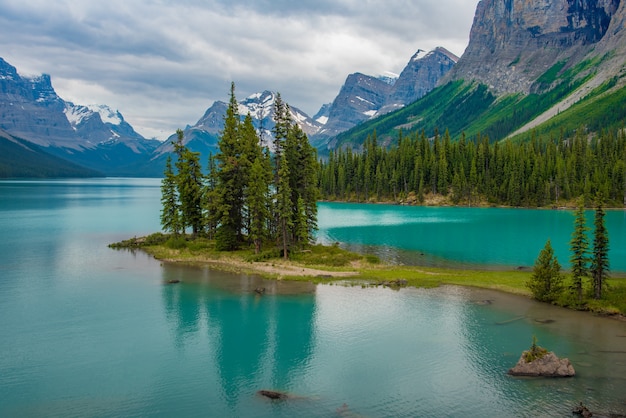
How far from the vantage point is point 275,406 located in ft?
88.5

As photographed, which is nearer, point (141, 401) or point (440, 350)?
point (141, 401)

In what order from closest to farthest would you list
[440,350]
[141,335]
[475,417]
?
[475,417] < [440,350] < [141,335]

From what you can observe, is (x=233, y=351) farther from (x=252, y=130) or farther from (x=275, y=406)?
(x=252, y=130)

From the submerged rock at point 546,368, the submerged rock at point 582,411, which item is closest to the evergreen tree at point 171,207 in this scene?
the submerged rock at point 546,368

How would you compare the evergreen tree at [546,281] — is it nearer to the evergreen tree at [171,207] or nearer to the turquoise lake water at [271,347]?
the turquoise lake water at [271,347]

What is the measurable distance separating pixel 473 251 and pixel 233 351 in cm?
5538

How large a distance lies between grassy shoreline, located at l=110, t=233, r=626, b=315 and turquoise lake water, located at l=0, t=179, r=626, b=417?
276cm

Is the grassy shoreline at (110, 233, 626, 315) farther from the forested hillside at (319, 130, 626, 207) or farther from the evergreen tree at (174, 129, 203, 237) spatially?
the forested hillside at (319, 130, 626, 207)

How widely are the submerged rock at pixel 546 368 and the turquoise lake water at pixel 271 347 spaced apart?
2.38 ft

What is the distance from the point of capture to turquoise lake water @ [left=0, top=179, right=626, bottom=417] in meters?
27.5

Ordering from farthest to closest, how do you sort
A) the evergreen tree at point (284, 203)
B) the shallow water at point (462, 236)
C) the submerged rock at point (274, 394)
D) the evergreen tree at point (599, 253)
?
the shallow water at point (462, 236) < the evergreen tree at point (284, 203) < the evergreen tree at point (599, 253) < the submerged rock at point (274, 394)

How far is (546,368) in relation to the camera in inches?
1201

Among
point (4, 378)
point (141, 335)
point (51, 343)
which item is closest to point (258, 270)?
point (141, 335)

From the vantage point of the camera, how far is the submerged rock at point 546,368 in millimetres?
30375
